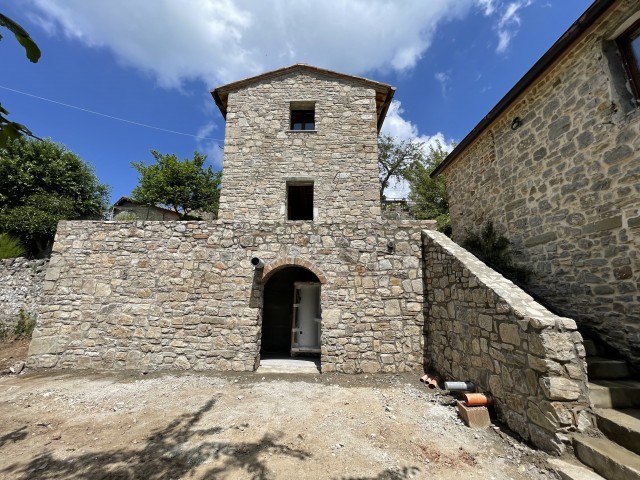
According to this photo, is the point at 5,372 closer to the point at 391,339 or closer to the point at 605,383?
the point at 391,339

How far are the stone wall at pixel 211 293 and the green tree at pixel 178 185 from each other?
15575 millimetres

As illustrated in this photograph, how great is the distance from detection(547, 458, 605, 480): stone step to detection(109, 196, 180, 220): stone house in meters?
24.3

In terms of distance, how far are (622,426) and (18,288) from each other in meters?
13.2

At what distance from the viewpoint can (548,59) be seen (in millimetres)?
4852

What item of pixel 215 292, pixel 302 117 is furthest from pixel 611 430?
pixel 302 117

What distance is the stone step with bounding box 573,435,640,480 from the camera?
7.63 ft

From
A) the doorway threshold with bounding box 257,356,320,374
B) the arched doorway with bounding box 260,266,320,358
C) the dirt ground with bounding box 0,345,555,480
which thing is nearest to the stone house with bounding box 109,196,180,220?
the arched doorway with bounding box 260,266,320,358

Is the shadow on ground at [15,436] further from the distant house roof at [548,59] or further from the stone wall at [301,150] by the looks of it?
the distant house roof at [548,59]

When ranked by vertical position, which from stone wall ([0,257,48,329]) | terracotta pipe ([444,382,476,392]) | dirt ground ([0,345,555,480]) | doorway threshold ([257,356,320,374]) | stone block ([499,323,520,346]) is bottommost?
dirt ground ([0,345,555,480])

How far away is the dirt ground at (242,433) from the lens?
9.08ft

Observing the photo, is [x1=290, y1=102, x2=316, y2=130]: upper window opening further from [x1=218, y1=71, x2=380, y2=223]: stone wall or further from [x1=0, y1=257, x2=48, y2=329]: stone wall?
[x1=0, y1=257, x2=48, y2=329]: stone wall

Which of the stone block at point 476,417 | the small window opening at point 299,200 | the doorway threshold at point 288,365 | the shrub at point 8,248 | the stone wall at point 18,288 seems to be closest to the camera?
the stone block at point 476,417

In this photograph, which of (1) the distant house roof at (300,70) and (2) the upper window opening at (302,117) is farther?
(2) the upper window opening at (302,117)

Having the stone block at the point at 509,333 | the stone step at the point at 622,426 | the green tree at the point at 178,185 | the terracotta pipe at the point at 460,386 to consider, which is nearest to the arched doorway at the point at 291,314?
the terracotta pipe at the point at 460,386
